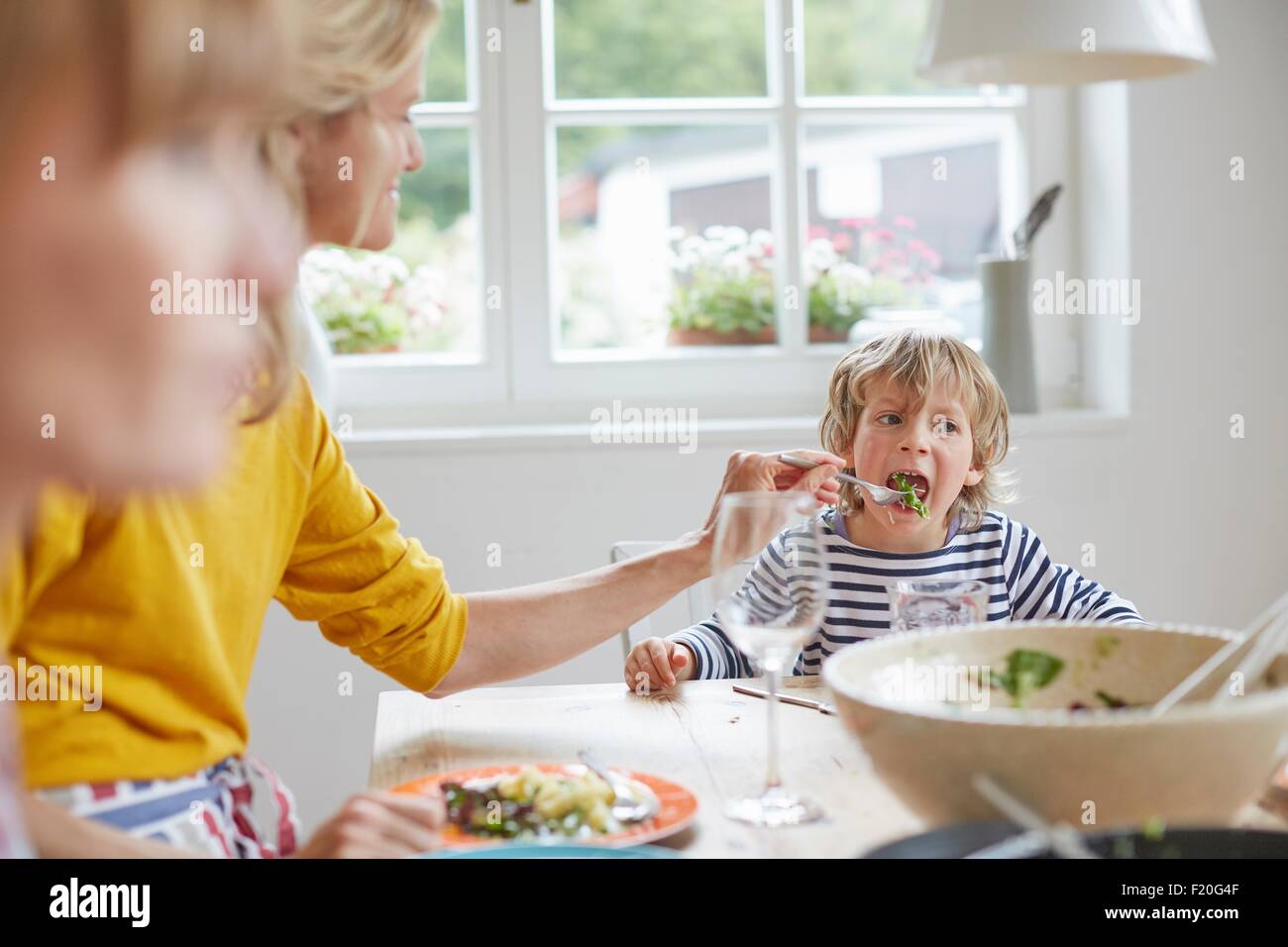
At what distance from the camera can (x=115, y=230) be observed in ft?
1.51

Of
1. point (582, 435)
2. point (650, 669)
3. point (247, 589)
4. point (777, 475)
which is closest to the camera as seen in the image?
point (247, 589)

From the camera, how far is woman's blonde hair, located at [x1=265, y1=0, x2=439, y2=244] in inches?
36.4

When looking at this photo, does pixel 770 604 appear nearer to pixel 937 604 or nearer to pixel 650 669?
pixel 937 604

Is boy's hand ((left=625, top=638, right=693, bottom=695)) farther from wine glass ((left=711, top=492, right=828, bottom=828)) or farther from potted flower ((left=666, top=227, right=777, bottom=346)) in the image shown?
potted flower ((left=666, top=227, right=777, bottom=346))

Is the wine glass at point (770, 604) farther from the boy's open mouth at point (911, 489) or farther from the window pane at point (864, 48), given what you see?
the window pane at point (864, 48)

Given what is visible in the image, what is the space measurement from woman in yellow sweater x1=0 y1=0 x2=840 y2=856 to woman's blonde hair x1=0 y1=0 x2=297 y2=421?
332 millimetres

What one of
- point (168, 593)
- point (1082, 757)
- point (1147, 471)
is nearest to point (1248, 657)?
point (1082, 757)

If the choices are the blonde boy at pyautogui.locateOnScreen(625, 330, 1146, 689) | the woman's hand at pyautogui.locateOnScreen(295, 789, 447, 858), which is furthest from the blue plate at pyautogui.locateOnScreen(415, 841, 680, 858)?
the blonde boy at pyautogui.locateOnScreen(625, 330, 1146, 689)

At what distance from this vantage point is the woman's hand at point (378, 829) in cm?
85

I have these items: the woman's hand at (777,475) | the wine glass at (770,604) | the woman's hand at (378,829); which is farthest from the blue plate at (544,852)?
the woman's hand at (777,475)

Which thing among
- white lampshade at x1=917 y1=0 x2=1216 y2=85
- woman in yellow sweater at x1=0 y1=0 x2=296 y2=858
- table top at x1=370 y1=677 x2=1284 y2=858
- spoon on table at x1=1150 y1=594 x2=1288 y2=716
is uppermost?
white lampshade at x1=917 y1=0 x2=1216 y2=85

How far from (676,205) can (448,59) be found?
0.55 metres

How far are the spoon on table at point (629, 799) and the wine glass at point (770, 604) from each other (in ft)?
0.20

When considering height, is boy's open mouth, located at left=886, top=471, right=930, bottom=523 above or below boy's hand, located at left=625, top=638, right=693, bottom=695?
above
